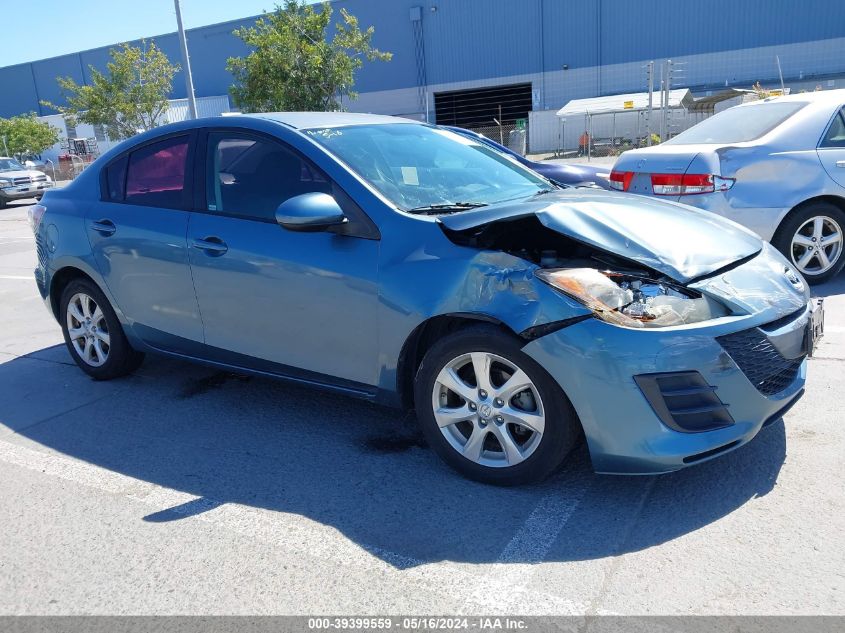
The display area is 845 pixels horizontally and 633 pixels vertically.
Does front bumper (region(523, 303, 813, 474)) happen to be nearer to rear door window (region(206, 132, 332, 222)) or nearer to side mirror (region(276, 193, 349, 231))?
side mirror (region(276, 193, 349, 231))

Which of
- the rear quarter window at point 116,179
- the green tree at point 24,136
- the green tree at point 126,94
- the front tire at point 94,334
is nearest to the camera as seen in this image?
the rear quarter window at point 116,179

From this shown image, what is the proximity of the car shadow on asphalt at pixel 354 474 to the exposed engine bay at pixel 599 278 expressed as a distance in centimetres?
81

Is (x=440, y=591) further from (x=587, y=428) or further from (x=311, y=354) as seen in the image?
(x=311, y=354)

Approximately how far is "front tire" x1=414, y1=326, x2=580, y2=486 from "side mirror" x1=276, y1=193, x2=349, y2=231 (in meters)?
0.81

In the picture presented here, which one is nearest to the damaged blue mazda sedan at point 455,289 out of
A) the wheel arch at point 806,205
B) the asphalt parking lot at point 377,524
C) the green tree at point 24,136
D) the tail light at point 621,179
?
the asphalt parking lot at point 377,524

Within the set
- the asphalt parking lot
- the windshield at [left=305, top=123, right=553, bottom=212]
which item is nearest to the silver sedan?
the windshield at [left=305, top=123, right=553, bottom=212]

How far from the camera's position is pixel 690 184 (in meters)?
5.96

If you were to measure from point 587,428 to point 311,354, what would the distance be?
4.93 ft

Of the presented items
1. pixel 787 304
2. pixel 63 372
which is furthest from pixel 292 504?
pixel 63 372

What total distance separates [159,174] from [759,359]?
3523mm

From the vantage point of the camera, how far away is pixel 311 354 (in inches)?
146

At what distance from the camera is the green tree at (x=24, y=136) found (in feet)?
145

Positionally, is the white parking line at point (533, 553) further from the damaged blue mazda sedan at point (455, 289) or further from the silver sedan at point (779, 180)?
the silver sedan at point (779, 180)

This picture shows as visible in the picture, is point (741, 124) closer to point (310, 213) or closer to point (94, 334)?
point (310, 213)
